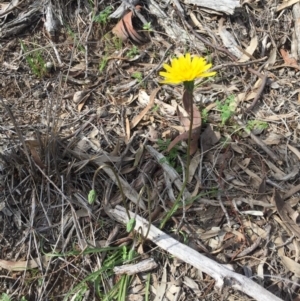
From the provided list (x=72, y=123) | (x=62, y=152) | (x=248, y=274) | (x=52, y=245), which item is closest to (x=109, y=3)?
(x=72, y=123)

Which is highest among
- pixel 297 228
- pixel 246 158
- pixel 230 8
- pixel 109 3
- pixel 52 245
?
pixel 109 3

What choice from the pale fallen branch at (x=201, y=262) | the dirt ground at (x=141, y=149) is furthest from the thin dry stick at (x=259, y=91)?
the pale fallen branch at (x=201, y=262)

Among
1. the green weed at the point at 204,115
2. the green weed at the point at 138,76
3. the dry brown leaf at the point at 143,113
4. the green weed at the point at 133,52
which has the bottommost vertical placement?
the green weed at the point at 204,115

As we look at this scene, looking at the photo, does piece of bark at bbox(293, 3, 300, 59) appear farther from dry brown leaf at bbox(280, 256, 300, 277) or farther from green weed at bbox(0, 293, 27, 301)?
green weed at bbox(0, 293, 27, 301)

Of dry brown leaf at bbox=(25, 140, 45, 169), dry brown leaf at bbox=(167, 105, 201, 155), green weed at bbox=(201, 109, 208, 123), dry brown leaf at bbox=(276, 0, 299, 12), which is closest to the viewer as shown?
dry brown leaf at bbox=(25, 140, 45, 169)

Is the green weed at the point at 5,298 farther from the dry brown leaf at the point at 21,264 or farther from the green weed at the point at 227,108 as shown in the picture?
the green weed at the point at 227,108

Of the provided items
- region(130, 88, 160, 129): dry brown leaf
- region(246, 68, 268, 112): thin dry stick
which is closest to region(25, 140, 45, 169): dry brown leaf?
region(130, 88, 160, 129): dry brown leaf

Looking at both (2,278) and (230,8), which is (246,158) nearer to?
Answer: (230,8)

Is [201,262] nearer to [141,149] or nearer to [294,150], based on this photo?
[141,149]
